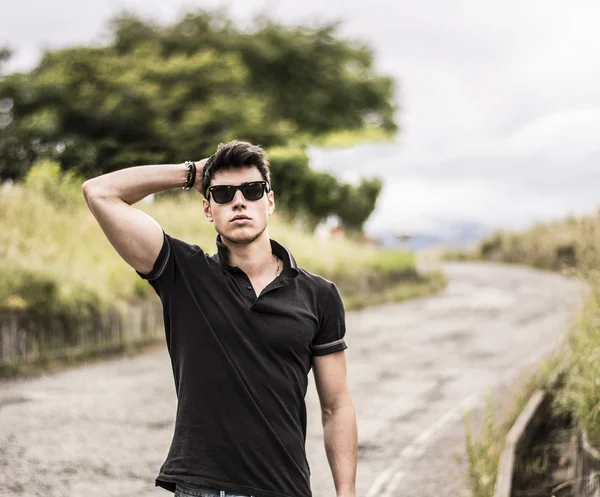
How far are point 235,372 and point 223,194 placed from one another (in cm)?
65

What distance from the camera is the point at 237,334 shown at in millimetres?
2688

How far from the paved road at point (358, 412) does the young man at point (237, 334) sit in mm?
3963

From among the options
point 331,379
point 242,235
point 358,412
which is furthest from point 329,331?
point 358,412

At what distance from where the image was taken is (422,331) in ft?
52.9

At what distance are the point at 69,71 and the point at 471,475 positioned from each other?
90.0 feet

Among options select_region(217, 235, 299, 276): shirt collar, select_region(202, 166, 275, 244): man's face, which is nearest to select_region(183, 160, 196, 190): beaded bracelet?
select_region(202, 166, 275, 244): man's face

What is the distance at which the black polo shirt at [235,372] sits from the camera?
260cm

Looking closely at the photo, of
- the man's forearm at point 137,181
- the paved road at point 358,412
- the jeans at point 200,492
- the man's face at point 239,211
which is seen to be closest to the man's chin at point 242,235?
the man's face at point 239,211

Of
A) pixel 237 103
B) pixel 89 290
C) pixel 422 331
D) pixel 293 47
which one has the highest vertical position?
pixel 293 47

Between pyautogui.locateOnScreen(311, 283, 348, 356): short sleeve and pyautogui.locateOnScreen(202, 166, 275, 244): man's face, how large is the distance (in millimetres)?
354

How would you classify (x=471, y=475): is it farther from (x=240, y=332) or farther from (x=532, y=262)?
(x=532, y=262)

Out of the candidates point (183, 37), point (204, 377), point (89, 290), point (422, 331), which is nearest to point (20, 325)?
point (89, 290)

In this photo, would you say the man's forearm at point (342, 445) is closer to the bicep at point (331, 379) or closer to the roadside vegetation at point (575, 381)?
the bicep at point (331, 379)

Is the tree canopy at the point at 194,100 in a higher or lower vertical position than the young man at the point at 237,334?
higher
